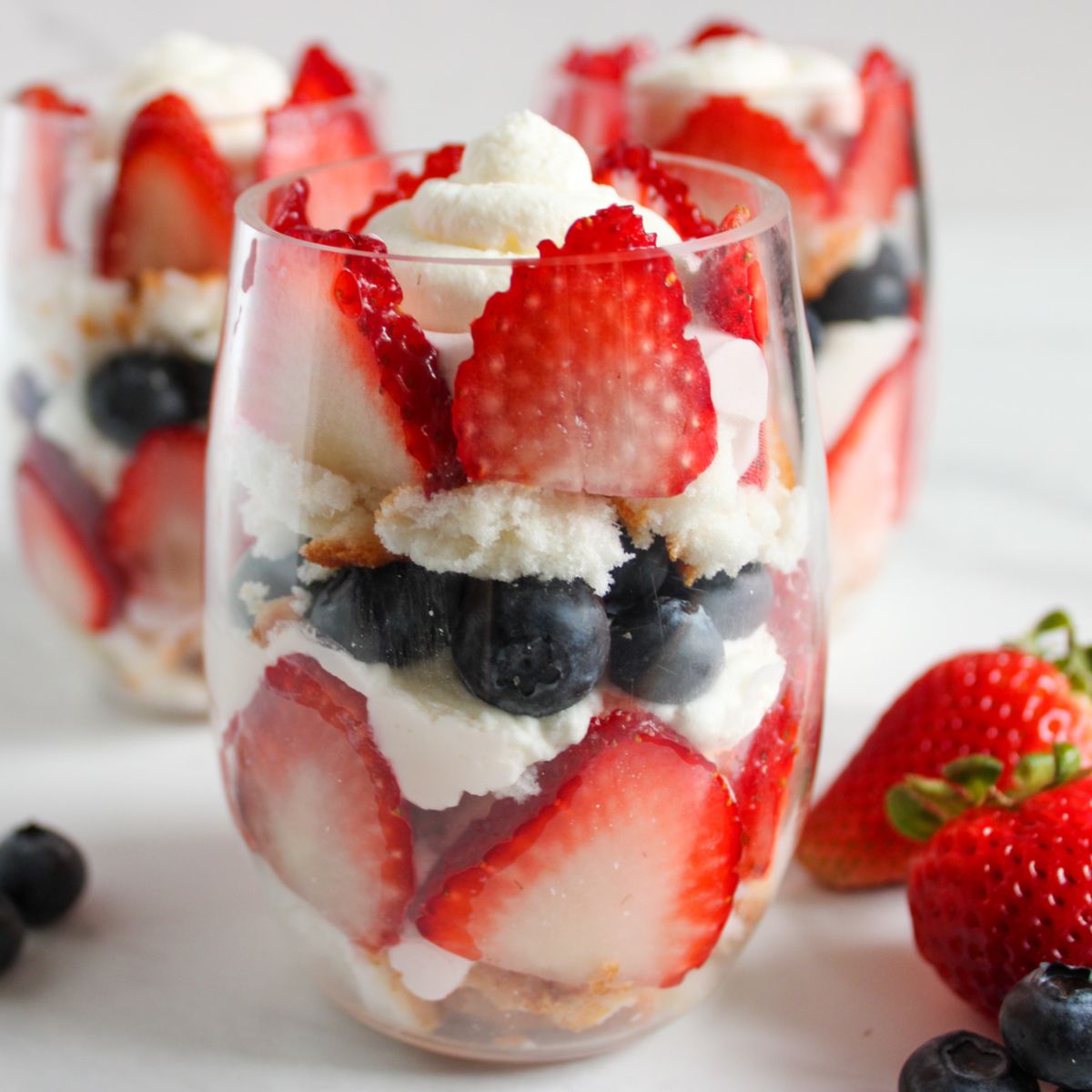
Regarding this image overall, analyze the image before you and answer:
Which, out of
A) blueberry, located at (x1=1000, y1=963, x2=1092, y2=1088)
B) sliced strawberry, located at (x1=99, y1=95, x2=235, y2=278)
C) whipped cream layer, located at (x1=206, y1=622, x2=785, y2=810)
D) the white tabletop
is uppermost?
sliced strawberry, located at (x1=99, y1=95, x2=235, y2=278)

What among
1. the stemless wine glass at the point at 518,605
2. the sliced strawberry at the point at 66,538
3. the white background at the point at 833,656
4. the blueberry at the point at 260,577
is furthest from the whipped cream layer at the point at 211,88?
the blueberry at the point at 260,577

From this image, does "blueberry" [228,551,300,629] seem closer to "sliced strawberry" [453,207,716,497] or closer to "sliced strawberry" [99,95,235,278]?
"sliced strawberry" [453,207,716,497]

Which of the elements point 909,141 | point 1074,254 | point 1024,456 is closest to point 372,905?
point 909,141

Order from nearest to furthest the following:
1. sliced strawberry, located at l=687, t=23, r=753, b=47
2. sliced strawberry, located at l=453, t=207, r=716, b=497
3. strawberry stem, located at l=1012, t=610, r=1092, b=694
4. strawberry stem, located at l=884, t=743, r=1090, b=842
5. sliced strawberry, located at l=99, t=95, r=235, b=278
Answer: sliced strawberry, located at l=453, t=207, r=716, b=497
strawberry stem, located at l=884, t=743, r=1090, b=842
strawberry stem, located at l=1012, t=610, r=1092, b=694
sliced strawberry, located at l=99, t=95, r=235, b=278
sliced strawberry, located at l=687, t=23, r=753, b=47

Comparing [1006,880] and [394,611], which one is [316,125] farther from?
[1006,880]

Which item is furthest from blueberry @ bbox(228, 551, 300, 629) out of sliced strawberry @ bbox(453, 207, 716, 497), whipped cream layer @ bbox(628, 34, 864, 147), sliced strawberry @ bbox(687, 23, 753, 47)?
sliced strawberry @ bbox(687, 23, 753, 47)

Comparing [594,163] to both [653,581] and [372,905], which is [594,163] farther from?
[372,905]
